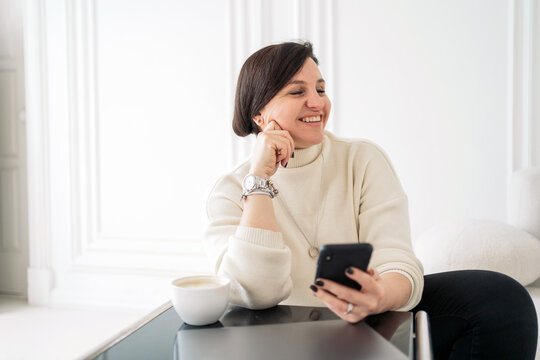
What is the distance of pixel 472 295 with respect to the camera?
3.45ft

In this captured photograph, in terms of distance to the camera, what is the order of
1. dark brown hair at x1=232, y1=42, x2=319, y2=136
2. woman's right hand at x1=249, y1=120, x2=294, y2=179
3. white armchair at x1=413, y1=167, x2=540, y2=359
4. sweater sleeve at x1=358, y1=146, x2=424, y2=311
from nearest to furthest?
sweater sleeve at x1=358, y1=146, x2=424, y2=311 < woman's right hand at x1=249, y1=120, x2=294, y2=179 < dark brown hair at x1=232, y1=42, x2=319, y2=136 < white armchair at x1=413, y1=167, x2=540, y2=359

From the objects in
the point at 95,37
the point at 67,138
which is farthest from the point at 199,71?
the point at 67,138

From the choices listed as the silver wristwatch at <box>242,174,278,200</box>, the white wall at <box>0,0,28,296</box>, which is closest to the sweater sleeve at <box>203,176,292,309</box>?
the silver wristwatch at <box>242,174,278,200</box>

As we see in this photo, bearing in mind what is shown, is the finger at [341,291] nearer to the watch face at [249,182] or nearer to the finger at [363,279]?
the finger at [363,279]

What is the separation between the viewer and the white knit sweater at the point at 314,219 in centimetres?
94

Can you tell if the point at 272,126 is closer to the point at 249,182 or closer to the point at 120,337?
the point at 249,182

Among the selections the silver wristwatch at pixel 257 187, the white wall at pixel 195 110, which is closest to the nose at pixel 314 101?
the silver wristwatch at pixel 257 187

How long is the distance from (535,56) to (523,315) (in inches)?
57.4

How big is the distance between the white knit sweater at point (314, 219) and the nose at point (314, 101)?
12cm

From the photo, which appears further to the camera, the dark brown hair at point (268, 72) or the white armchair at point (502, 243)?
the white armchair at point (502, 243)

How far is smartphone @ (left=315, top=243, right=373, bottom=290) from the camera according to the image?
0.70 m

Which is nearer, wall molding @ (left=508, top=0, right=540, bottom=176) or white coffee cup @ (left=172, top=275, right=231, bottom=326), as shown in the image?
white coffee cup @ (left=172, top=275, right=231, bottom=326)

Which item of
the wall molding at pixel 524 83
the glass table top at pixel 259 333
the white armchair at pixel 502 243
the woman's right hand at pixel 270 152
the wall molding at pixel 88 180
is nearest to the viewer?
the glass table top at pixel 259 333

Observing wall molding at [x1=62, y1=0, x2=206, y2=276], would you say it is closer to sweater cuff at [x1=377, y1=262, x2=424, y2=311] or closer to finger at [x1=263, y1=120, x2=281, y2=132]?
finger at [x1=263, y1=120, x2=281, y2=132]
